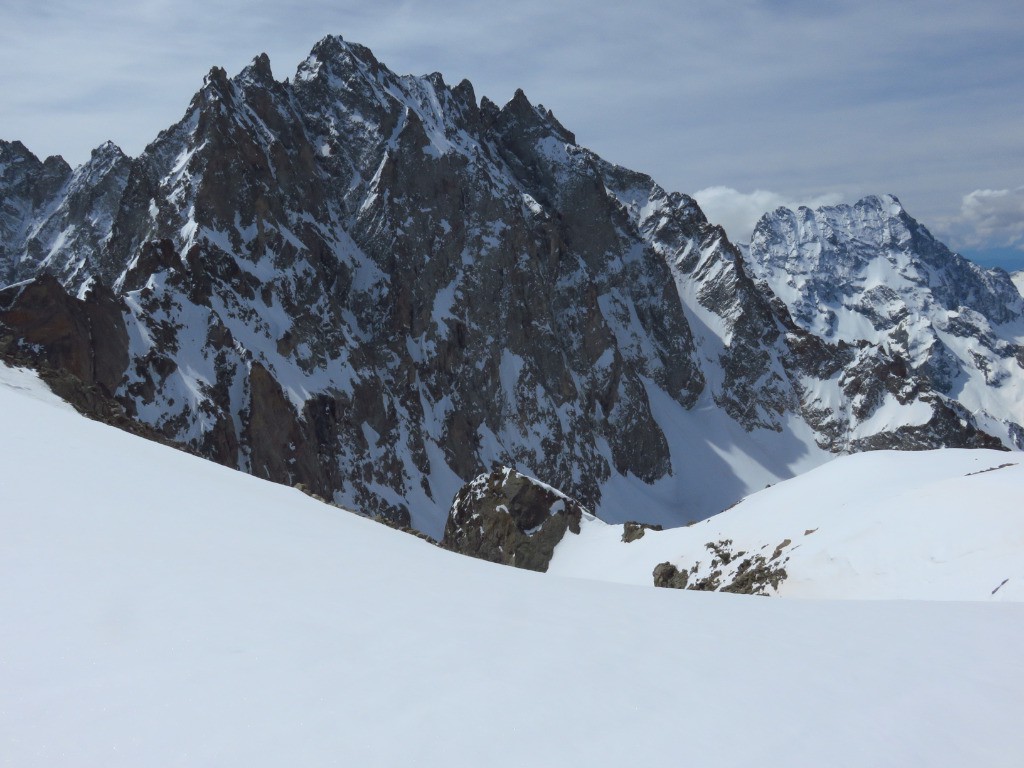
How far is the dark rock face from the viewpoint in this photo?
184 ft

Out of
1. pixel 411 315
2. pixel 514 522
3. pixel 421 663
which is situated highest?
pixel 411 315

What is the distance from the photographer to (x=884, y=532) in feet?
80.3

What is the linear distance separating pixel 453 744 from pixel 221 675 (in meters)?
2.05

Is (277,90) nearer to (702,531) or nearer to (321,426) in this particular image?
(321,426)

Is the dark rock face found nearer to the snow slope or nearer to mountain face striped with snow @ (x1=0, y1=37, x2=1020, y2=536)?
mountain face striped with snow @ (x1=0, y1=37, x2=1020, y2=536)

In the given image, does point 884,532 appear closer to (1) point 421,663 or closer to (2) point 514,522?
(1) point 421,663

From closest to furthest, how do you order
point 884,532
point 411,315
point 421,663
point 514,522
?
point 421,663 < point 884,532 < point 514,522 < point 411,315

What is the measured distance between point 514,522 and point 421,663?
51472 millimetres

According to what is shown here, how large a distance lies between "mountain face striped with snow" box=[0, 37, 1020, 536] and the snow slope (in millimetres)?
55713

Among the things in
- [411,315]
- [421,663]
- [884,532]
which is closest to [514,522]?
[884,532]

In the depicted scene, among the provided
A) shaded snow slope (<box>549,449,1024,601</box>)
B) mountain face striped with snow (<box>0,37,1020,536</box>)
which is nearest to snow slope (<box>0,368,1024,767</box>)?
shaded snow slope (<box>549,449,1024,601</box>)

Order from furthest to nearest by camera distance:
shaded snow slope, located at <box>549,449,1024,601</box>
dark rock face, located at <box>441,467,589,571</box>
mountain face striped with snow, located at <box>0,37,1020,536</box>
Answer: mountain face striped with snow, located at <box>0,37,1020,536</box> < dark rock face, located at <box>441,467,589,571</box> < shaded snow slope, located at <box>549,449,1024,601</box>

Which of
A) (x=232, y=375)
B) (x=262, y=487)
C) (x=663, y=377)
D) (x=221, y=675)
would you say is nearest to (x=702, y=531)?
(x=262, y=487)

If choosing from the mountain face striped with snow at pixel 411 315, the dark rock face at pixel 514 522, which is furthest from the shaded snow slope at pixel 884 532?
the mountain face striped with snow at pixel 411 315
